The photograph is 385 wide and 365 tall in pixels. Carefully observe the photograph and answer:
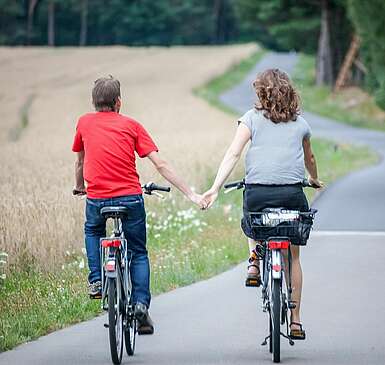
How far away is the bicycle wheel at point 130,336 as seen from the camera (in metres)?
8.21

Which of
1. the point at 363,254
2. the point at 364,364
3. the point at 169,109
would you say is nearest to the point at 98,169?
the point at 364,364

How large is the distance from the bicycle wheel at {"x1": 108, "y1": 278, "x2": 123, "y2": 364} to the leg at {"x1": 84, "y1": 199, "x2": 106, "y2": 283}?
554mm

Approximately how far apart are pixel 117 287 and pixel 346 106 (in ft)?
156

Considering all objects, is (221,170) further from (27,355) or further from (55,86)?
(55,86)

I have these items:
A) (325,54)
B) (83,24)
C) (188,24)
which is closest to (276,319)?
(325,54)

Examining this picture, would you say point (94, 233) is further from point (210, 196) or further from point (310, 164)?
point (310, 164)

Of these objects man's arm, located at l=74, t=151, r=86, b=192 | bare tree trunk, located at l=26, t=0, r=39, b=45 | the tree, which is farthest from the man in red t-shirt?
bare tree trunk, located at l=26, t=0, r=39, b=45

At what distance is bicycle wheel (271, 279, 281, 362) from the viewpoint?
7.86 m

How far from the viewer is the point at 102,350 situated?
28.0 ft

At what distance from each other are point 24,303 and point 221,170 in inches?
107

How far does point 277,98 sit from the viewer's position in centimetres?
828

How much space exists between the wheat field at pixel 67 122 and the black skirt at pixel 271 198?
509cm

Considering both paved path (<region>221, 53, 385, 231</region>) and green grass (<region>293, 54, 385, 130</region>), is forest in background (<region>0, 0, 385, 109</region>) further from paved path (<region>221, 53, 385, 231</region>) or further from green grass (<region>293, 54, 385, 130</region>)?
paved path (<region>221, 53, 385, 231</region>)

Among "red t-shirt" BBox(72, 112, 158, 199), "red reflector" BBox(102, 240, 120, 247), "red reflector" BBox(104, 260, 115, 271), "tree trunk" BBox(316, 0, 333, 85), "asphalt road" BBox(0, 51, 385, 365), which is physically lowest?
"tree trunk" BBox(316, 0, 333, 85)
